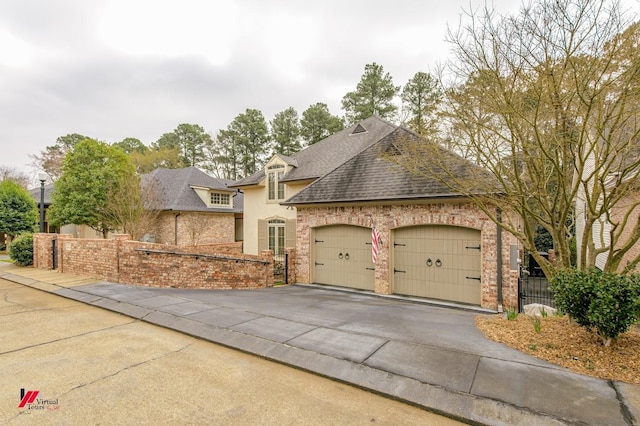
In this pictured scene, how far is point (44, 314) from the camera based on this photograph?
288 inches

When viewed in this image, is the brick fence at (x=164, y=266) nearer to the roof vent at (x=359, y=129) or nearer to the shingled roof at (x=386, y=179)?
the shingled roof at (x=386, y=179)

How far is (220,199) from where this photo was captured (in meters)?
23.6

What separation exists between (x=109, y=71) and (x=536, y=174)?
21.3 m

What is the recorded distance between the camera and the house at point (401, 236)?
330 inches

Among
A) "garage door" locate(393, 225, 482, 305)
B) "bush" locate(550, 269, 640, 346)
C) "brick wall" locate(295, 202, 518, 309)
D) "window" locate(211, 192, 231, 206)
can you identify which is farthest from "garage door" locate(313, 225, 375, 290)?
"window" locate(211, 192, 231, 206)

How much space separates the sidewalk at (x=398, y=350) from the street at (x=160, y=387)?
0.30 m

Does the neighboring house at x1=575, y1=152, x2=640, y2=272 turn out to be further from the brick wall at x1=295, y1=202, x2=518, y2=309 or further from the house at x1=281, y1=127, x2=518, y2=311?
the house at x1=281, y1=127, x2=518, y2=311

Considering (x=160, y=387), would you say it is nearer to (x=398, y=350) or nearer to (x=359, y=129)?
(x=398, y=350)

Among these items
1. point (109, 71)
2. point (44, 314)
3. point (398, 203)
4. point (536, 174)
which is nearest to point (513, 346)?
point (536, 174)

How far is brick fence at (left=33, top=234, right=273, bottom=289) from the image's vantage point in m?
10.2

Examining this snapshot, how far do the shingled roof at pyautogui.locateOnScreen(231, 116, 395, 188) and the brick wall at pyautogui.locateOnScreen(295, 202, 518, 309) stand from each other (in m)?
4.83

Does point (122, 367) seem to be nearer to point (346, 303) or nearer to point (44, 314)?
point (44, 314)

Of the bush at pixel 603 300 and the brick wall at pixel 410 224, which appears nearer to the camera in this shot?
the bush at pixel 603 300

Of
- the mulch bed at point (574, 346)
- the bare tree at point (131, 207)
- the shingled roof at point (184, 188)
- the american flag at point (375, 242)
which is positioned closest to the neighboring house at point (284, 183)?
the shingled roof at point (184, 188)
